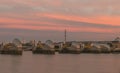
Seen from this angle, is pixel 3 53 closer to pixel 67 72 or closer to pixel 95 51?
pixel 95 51

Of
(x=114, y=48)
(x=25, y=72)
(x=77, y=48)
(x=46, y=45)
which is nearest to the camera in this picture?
(x=25, y=72)

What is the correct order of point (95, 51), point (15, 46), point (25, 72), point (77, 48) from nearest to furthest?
point (25, 72) < point (15, 46) < point (77, 48) < point (95, 51)

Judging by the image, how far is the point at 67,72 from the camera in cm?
4762

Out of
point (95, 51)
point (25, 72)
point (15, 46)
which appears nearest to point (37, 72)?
point (25, 72)

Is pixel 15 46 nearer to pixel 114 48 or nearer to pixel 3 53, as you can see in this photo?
pixel 3 53

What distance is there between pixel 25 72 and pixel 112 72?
1009 centimetres

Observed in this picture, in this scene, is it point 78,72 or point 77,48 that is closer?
point 78,72

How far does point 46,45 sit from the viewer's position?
126812 millimetres

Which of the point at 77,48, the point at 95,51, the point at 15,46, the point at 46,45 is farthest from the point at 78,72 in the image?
the point at 95,51

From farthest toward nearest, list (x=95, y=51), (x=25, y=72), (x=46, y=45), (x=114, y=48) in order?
1. (x=114, y=48)
2. (x=95, y=51)
3. (x=46, y=45)
4. (x=25, y=72)

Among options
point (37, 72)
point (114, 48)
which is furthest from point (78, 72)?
point (114, 48)

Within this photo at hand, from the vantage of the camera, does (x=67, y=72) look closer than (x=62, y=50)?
Yes

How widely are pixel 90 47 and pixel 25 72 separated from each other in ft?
352

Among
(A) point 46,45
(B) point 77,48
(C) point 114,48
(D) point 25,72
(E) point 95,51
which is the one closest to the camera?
(D) point 25,72
